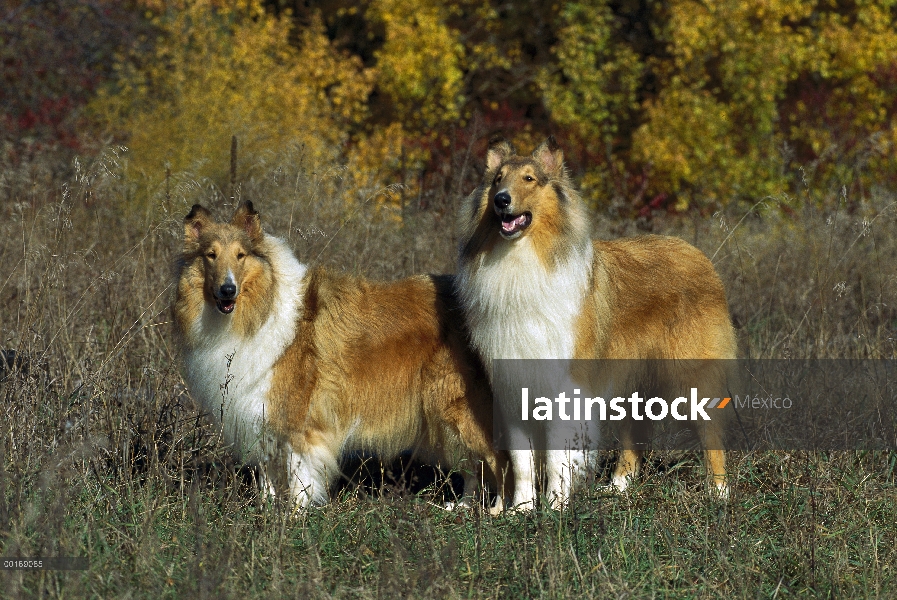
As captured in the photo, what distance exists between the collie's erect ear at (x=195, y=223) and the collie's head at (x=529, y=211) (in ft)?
4.42

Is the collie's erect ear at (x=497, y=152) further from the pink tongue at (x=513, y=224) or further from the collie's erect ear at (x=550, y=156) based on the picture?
the pink tongue at (x=513, y=224)

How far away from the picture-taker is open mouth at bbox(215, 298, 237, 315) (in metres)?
5.00

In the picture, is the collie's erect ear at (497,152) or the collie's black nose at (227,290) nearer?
the collie's black nose at (227,290)

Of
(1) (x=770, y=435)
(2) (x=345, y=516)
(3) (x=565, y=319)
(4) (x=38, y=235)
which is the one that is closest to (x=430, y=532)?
(2) (x=345, y=516)

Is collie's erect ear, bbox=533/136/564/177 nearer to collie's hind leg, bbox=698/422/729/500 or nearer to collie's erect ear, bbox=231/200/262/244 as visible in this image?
collie's erect ear, bbox=231/200/262/244

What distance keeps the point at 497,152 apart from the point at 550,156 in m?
0.30

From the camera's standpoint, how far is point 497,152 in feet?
17.7

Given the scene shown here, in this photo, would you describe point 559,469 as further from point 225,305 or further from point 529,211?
point 225,305

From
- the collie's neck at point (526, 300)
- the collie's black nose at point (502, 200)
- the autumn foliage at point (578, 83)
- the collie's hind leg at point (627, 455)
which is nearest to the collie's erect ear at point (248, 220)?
the collie's neck at point (526, 300)

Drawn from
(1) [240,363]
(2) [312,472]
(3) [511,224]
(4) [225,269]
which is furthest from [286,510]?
(3) [511,224]

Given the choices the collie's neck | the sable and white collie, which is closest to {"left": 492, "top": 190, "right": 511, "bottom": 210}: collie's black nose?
the collie's neck

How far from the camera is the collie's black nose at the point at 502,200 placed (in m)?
4.95

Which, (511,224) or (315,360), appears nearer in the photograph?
(511,224)

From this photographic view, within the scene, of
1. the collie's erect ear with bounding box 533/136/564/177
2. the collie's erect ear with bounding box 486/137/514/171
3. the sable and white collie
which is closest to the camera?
the sable and white collie
